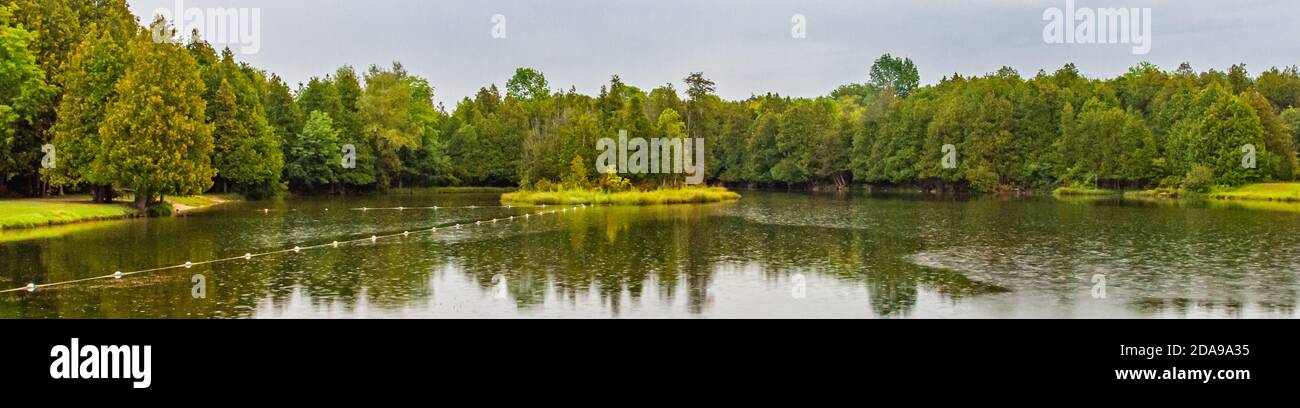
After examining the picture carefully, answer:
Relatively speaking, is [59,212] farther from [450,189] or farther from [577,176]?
[450,189]

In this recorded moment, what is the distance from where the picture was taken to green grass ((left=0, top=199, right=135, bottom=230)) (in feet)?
131

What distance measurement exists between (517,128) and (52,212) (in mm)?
75828

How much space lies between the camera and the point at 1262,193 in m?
74.8

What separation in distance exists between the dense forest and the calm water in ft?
29.8

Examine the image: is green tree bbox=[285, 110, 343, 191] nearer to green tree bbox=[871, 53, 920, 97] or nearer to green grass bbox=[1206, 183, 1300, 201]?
green grass bbox=[1206, 183, 1300, 201]

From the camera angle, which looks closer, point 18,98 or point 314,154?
point 18,98

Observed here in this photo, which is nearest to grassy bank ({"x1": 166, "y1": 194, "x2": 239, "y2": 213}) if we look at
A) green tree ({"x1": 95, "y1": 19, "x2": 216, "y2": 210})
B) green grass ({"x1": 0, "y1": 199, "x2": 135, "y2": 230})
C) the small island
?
green tree ({"x1": 95, "y1": 19, "x2": 216, "y2": 210})

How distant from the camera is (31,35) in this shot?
4862cm

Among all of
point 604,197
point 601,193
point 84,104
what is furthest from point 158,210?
point 601,193

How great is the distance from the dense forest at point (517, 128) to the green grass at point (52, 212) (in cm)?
144

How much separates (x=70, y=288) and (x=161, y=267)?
419 cm

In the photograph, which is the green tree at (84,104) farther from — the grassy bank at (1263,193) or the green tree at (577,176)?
the grassy bank at (1263,193)
